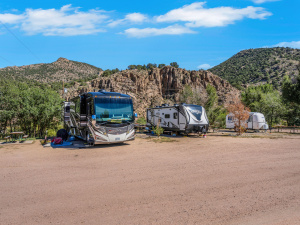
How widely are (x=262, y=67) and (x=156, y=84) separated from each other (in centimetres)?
3370

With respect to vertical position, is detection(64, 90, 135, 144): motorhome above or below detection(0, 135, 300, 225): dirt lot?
above

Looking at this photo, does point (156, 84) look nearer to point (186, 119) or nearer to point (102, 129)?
point (186, 119)

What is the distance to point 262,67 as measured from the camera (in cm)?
6769

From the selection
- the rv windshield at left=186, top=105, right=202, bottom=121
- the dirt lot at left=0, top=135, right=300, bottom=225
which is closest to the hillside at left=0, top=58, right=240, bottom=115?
the rv windshield at left=186, top=105, right=202, bottom=121

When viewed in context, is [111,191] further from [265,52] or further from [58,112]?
[265,52]

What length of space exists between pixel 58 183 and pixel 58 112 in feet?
43.8

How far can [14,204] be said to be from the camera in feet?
14.3

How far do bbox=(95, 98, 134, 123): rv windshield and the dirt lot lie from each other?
11.6 feet

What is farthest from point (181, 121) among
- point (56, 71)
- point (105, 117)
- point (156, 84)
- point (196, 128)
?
point (56, 71)

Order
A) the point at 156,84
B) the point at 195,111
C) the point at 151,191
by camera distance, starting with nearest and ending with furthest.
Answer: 1. the point at 151,191
2. the point at 195,111
3. the point at 156,84

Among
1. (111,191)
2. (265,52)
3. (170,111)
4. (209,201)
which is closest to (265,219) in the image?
(209,201)

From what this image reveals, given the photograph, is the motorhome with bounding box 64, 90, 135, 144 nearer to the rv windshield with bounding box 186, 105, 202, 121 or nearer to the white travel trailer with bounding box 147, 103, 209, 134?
the white travel trailer with bounding box 147, 103, 209, 134

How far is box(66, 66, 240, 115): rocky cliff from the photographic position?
186 ft

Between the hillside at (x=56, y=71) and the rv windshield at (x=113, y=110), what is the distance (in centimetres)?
5534
